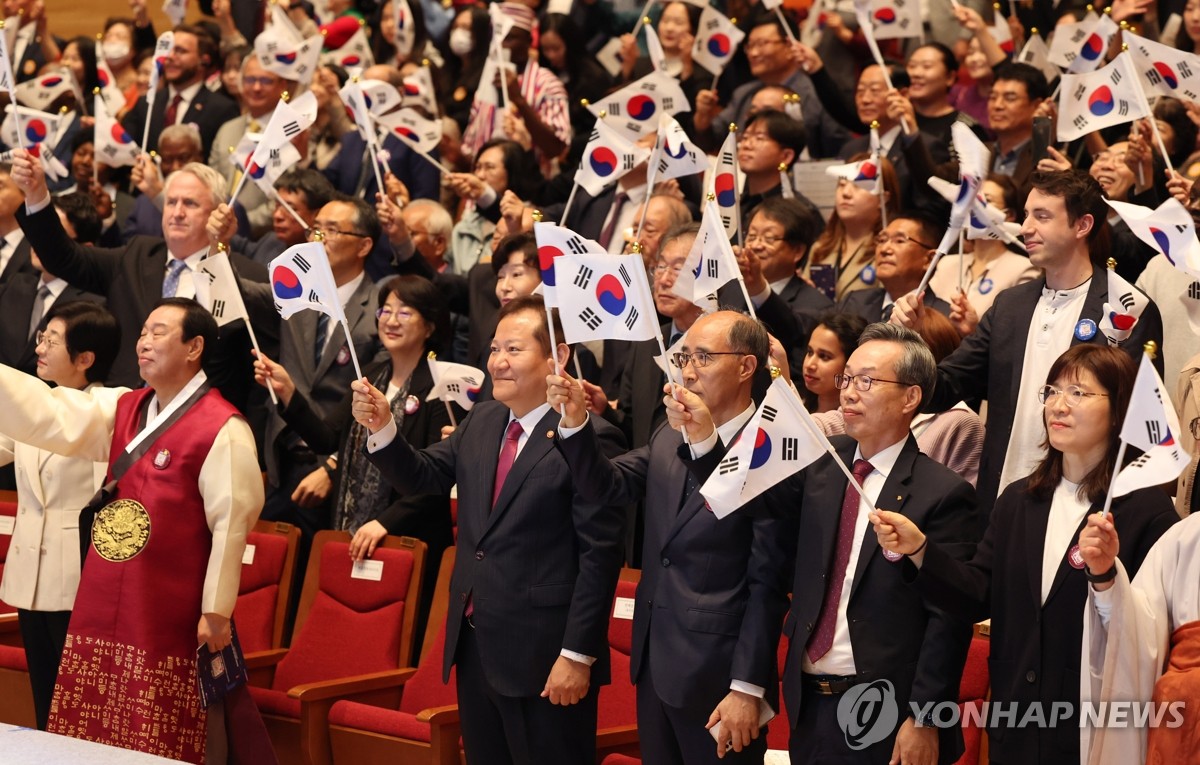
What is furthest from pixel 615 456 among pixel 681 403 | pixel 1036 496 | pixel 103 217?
pixel 103 217

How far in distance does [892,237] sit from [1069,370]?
1.97 metres

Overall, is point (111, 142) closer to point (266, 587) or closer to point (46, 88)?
point (46, 88)

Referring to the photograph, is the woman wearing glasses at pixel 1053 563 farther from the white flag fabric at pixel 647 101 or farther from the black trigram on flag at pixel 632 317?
the white flag fabric at pixel 647 101

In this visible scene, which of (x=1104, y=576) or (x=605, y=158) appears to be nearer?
(x=1104, y=576)

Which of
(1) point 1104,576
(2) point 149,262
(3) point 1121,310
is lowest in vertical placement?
(2) point 149,262

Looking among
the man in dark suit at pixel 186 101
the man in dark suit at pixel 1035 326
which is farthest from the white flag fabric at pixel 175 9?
the man in dark suit at pixel 1035 326

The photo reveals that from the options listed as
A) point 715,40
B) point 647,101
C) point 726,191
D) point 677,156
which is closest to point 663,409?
point 726,191

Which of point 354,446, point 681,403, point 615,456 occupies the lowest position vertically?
point 354,446

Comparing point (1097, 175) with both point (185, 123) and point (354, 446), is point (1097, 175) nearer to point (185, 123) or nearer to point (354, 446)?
point (354, 446)

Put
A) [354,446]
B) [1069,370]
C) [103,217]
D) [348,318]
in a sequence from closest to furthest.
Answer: [1069,370], [354,446], [348,318], [103,217]

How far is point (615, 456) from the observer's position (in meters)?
3.95

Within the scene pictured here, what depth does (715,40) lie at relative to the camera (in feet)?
→ 23.1

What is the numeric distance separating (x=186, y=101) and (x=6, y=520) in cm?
349

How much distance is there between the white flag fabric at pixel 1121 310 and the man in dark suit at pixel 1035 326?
2 cm
